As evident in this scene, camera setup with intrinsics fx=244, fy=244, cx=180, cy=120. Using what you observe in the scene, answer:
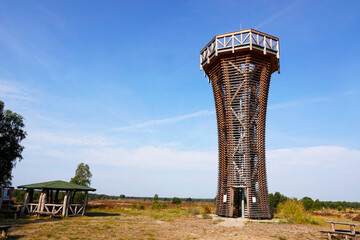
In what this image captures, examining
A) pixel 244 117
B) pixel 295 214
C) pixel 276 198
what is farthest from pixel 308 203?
pixel 244 117

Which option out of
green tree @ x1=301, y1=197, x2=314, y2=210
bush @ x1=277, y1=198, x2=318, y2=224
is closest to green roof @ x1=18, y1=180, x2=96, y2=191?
bush @ x1=277, y1=198, x2=318, y2=224

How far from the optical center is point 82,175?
37750mm

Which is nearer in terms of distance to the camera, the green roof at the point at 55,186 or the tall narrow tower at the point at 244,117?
the green roof at the point at 55,186

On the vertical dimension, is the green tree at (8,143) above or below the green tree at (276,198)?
above

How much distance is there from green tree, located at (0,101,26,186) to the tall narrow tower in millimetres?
23831

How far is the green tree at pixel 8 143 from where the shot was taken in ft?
91.0

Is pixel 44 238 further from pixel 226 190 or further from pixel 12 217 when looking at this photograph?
pixel 226 190

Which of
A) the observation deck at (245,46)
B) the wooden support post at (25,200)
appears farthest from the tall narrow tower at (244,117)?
the wooden support post at (25,200)

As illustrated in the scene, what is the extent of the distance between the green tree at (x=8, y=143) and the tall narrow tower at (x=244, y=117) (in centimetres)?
2383

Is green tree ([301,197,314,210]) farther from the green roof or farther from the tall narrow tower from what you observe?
the green roof

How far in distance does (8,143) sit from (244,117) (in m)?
26.6

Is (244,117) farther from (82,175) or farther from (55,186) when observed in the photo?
(82,175)

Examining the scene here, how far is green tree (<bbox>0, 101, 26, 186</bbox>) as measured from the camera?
27734mm

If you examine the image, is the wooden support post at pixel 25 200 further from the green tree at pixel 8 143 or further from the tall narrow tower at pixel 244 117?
the tall narrow tower at pixel 244 117
